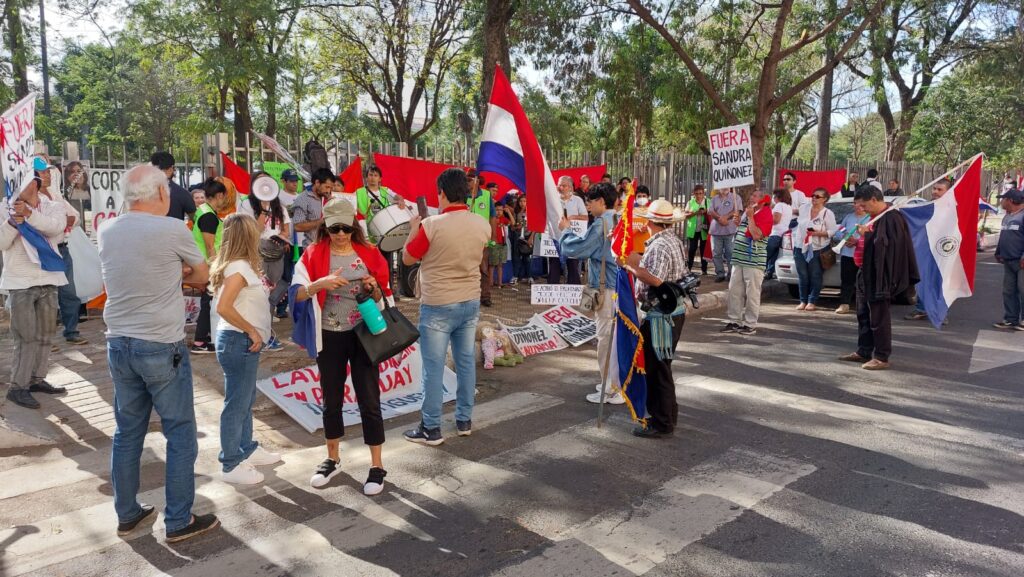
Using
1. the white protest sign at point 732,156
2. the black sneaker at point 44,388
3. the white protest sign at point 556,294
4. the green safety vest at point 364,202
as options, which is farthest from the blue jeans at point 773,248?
the black sneaker at point 44,388

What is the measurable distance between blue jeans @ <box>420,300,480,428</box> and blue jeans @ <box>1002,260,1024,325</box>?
824cm

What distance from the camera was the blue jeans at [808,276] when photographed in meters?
12.0

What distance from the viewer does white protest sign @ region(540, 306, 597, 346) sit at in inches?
361

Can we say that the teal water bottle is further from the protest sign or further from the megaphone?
the protest sign

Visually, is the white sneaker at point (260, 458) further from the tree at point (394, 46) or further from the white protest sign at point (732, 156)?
the tree at point (394, 46)

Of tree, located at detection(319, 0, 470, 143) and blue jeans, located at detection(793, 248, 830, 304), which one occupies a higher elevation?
tree, located at detection(319, 0, 470, 143)

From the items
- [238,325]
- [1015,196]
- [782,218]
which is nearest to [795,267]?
[782,218]

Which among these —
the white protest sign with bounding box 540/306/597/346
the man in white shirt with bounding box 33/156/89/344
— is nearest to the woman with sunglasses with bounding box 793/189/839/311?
the white protest sign with bounding box 540/306/597/346

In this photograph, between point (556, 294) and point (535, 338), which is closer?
point (556, 294)

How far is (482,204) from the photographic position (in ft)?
35.9

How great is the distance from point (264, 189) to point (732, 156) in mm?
7049

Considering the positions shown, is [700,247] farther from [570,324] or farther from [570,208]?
[570,324]

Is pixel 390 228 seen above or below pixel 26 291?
above

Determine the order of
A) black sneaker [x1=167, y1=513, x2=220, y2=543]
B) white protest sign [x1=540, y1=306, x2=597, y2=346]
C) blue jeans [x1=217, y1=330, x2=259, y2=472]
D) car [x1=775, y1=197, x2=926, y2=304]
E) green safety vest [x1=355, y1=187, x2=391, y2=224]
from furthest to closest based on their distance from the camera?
car [x1=775, y1=197, x2=926, y2=304] < green safety vest [x1=355, y1=187, x2=391, y2=224] < white protest sign [x1=540, y1=306, x2=597, y2=346] < blue jeans [x1=217, y1=330, x2=259, y2=472] < black sneaker [x1=167, y1=513, x2=220, y2=543]
